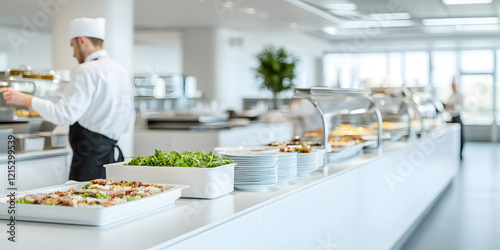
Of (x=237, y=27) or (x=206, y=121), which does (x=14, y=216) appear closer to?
(x=206, y=121)

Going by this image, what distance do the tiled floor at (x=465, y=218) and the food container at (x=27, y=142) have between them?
2.58 metres

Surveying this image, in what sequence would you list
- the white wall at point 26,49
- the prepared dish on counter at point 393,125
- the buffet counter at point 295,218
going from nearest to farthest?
the buffet counter at point 295,218, the prepared dish on counter at point 393,125, the white wall at point 26,49

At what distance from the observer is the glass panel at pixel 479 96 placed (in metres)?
15.0

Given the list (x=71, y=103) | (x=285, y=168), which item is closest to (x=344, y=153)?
(x=285, y=168)

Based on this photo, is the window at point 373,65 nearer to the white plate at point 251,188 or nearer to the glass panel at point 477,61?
the glass panel at point 477,61

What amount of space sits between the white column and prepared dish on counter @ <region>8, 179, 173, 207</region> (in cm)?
374

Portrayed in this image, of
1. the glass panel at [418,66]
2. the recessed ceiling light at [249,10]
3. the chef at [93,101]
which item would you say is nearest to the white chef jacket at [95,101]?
the chef at [93,101]

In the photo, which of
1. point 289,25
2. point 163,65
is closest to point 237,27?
point 289,25

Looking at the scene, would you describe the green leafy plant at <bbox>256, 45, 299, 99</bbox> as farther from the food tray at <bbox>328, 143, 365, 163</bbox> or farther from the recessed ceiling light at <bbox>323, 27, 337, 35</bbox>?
the food tray at <bbox>328, 143, 365, 163</bbox>

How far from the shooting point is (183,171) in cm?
202

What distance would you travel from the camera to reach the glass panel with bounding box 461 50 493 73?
48.6 ft

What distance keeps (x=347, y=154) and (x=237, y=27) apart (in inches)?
296

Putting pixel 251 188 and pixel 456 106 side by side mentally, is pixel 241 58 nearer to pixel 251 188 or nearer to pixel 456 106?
pixel 456 106

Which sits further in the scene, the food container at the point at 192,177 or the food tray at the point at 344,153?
the food tray at the point at 344,153
